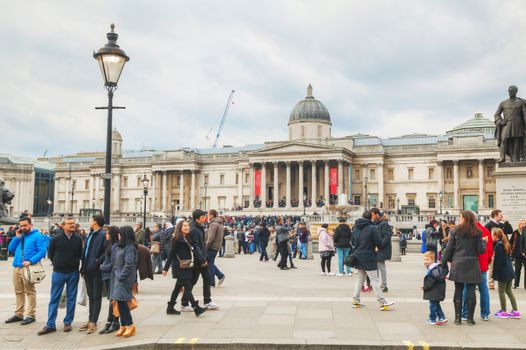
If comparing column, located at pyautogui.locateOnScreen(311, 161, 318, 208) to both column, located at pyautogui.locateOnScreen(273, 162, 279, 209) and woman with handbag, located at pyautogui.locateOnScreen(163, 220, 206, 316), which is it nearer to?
column, located at pyautogui.locateOnScreen(273, 162, 279, 209)

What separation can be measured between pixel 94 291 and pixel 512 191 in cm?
1259

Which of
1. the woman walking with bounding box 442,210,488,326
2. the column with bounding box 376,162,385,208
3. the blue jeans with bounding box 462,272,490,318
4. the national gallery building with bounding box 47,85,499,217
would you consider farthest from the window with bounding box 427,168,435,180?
the woman walking with bounding box 442,210,488,326

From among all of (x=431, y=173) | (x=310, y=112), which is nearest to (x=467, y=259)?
(x=431, y=173)

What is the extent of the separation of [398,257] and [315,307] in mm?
15176

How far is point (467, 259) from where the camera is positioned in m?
10.0

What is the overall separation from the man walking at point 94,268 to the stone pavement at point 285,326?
0.36 m

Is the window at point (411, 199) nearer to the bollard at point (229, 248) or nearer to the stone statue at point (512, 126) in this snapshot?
the bollard at point (229, 248)

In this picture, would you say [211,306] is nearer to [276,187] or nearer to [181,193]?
[276,187]

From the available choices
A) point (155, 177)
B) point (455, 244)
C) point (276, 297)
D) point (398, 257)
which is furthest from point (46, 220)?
point (455, 244)

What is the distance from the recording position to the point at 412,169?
79375 mm

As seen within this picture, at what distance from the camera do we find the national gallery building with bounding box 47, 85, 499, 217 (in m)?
75.0

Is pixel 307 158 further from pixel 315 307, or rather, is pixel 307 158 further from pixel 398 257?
pixel 315 307

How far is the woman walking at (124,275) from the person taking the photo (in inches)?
362

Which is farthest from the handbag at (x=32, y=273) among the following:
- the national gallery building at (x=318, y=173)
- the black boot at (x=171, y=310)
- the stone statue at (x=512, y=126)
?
the national gallery building at (x=318, y=173)
